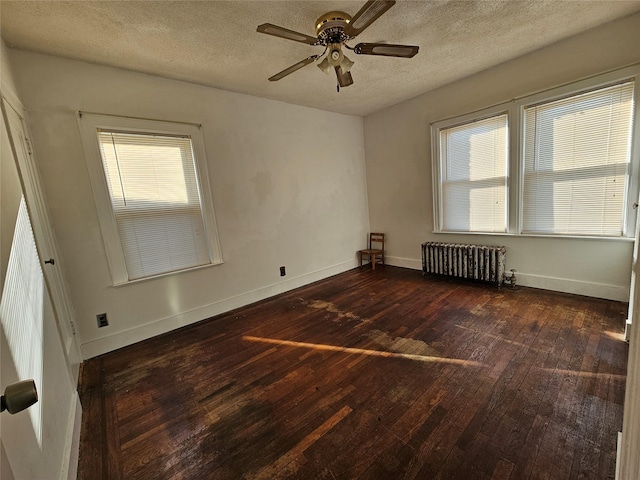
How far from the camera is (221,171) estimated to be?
10.7ft

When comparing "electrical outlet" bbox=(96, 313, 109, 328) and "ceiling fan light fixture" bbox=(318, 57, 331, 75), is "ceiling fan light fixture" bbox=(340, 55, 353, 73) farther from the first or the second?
"electrical outlet" bbox=(96, 313, 109, 328)

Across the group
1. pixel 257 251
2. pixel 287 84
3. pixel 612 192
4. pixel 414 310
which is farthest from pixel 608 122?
pixel 257 251

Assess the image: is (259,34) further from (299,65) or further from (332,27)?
(332,27)

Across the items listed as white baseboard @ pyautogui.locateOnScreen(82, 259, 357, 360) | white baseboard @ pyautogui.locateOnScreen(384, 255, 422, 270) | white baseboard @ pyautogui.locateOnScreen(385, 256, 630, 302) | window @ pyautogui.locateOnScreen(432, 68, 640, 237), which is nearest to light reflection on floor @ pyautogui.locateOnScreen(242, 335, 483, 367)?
white baseboard @ pyautogui.locateOnScreen(82, 259, 357, 360)

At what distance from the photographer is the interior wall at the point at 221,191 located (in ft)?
7.73

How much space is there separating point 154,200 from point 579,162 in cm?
454

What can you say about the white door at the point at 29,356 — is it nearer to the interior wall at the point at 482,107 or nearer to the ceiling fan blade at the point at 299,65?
the ceiling fan blade at the point at 299,65

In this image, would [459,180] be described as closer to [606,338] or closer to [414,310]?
[414,310]

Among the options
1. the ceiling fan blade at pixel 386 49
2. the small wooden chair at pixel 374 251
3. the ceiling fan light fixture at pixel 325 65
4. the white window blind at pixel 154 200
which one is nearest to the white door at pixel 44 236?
the white window blind at pixel 154 200

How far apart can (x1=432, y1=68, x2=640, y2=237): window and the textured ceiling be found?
2.11 ft

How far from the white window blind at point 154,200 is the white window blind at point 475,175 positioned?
3440 mm

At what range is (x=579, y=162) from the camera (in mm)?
2875

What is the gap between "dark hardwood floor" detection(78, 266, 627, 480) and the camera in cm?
137

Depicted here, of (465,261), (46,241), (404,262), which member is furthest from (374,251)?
(46,241)
